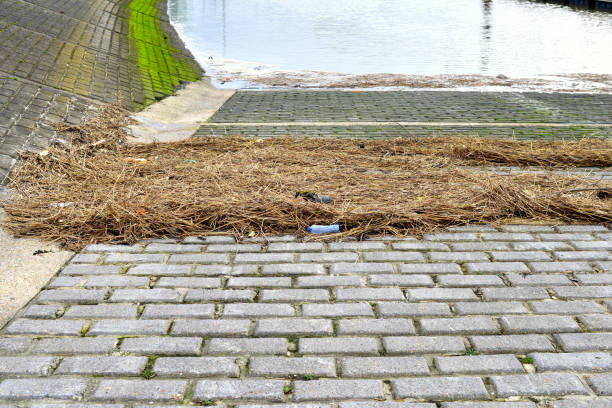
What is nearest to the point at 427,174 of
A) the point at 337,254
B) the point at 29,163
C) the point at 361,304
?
the point at 337,254

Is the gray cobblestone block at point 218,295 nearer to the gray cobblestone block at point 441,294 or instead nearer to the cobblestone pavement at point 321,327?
the cobblestone pavement at point 321,327

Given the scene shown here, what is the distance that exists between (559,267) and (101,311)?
3.22 m

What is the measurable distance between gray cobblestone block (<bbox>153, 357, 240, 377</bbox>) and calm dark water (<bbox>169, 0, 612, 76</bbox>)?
46.5 ft

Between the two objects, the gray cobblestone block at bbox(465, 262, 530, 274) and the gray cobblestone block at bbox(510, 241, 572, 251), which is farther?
the gray cobblestone block at bbox(510, 241, 572, 251)

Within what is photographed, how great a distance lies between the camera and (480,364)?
2857 mm

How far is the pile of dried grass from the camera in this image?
183 inches

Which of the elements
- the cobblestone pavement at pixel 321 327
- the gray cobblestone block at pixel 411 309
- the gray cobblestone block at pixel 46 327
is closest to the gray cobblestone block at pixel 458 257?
the cobblestone pavement at pixel 321 327

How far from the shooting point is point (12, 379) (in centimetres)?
275

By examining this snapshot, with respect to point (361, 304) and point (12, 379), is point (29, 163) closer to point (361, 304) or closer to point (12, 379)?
point (12, 379)

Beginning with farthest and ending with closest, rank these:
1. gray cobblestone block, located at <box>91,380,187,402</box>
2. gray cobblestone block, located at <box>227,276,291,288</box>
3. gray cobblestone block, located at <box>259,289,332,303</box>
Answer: gray cobblestone block, located at <box>227,276,291,288</box>, gray cobblestone block, located at <box>259,289,332,303</box>, gray cobblestone block, located at <box>91,380,187,402</box>

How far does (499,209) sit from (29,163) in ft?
16.0

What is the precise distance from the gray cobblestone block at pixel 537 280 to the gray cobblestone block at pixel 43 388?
279 cm

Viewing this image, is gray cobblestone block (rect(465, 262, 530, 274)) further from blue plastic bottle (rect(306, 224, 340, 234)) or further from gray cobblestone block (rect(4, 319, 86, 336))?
gray cobblestone block (rect(4, 319, 86, 336))

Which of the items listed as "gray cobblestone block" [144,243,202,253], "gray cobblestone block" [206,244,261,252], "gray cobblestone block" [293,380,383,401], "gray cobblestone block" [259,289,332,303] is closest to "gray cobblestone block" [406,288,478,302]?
"gray cobblestone block" [259,289,332,303]
